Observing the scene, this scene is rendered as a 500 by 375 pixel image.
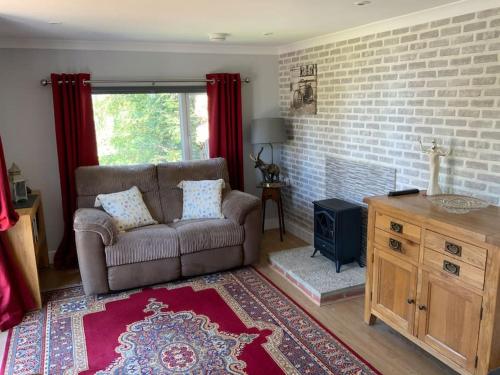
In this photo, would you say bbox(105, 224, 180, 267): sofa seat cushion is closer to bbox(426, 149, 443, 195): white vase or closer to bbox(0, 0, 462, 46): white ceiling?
bbox(0, 0, 462, 46): white ceiling

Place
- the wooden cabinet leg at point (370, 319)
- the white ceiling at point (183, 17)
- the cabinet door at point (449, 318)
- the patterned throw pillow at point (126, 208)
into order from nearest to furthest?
the cabinet door at point (449, 318) < the white ceiling at point (183, 17) < the wooden cabinet leg at point (370, 319) < the patterned throw pillow at point (126, 208)

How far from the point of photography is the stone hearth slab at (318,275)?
132 inches

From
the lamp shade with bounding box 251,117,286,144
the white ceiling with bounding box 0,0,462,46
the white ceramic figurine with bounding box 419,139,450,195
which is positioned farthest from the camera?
the lamp shade with bounding box 251,117,286,144

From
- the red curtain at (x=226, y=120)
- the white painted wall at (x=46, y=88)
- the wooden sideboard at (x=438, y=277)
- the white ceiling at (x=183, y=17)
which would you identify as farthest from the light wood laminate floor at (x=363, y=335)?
the white ceiling at (x=183, y=17)

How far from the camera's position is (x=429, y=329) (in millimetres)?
2461

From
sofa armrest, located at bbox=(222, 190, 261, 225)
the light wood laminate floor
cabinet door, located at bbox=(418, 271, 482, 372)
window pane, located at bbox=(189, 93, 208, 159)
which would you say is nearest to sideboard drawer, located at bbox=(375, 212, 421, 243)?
cabinet door, located at bbox=(418, 271, 482, 372)

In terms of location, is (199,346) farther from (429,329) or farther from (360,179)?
(360,179)

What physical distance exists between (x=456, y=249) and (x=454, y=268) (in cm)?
11

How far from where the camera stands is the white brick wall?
2.63 metres

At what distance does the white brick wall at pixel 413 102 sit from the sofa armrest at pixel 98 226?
2130 mm

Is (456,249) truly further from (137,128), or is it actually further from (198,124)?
(137,128)

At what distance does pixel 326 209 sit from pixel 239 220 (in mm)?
785

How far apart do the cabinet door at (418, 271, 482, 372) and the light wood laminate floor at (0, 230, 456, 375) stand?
0.61ft

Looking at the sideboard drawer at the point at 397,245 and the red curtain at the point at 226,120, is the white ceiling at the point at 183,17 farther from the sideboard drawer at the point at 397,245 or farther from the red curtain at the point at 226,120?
the sideboard drawer at the point at 397,245
